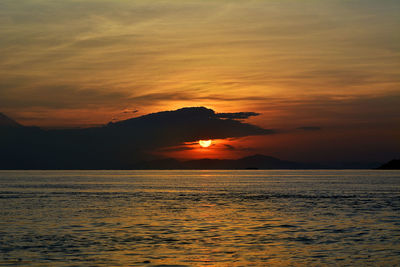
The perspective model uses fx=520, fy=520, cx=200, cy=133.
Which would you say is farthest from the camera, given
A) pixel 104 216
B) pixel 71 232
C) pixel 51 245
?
pixel 104 216

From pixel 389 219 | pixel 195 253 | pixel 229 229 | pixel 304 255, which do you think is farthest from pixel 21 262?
pixel 389 219

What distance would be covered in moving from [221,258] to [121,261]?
5843 mm

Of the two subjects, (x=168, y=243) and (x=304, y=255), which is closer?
(x=304, y=255)

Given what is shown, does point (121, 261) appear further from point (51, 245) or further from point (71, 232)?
point (71, 232)

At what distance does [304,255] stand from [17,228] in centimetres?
2542

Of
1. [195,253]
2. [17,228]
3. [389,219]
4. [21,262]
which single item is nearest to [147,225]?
[17,228]

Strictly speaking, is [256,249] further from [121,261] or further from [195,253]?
[121,261]

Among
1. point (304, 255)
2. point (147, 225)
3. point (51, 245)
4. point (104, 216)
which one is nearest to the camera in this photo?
point (304, 255)

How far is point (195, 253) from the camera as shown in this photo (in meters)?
32.4

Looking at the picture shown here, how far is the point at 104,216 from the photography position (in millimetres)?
56156

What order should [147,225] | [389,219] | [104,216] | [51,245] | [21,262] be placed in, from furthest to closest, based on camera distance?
[104,216]
[389,219]
[147,225]
[51,245]
[21,262]

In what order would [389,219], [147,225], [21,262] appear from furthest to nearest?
[389,219] → [147,225] → [21,262]

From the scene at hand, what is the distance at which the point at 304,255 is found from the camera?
32.0 m

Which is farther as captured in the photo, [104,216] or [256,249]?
[104,216]
